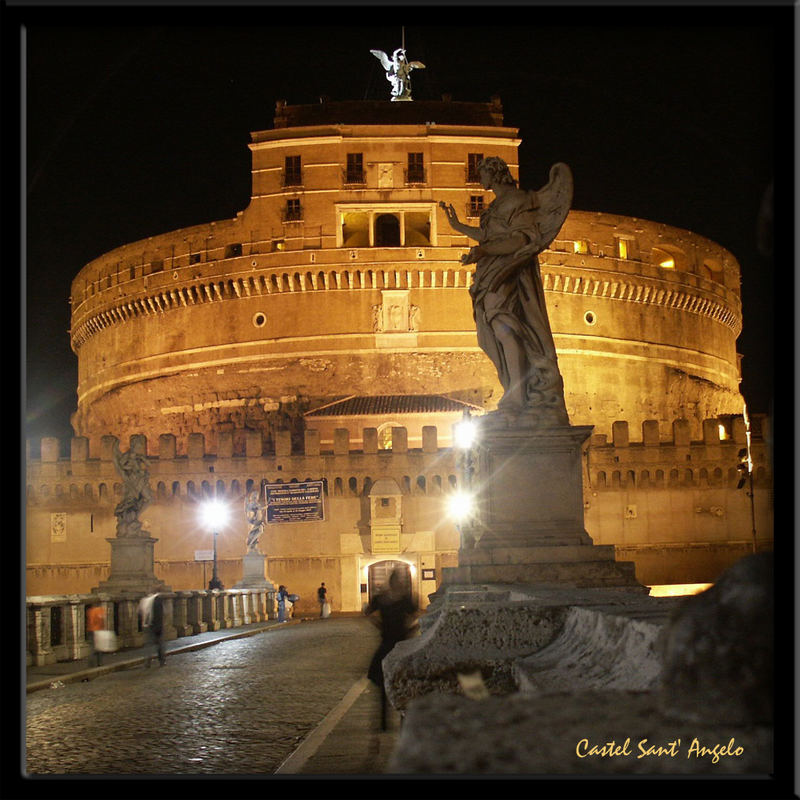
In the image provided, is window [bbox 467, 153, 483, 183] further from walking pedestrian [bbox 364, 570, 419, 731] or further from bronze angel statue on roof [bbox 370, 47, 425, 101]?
walking pedestrian [bbox 364, 570, 419, 731]

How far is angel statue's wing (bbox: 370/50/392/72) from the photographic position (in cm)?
4709

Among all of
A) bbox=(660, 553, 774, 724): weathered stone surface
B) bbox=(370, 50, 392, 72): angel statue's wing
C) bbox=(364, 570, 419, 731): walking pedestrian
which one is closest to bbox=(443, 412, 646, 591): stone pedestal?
bbox=(364, 570, 419, 731): walking pedestrian

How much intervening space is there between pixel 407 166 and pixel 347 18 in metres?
41.2

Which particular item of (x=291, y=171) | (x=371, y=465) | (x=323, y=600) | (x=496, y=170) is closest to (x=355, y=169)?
(x=291, y=171)

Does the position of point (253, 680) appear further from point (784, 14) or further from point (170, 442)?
point (170, 442)

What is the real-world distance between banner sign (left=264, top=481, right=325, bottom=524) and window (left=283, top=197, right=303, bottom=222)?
44.0 ft

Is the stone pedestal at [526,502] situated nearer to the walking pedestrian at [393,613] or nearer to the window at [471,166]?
the walking pedestrian at [393,613]

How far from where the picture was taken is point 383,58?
155 feet

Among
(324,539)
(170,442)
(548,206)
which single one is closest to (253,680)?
(548,206)

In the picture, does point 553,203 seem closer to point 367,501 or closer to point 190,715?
point 190,715

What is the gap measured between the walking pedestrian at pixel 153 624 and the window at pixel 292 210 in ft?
100


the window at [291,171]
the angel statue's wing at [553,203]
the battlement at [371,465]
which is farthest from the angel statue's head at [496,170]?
the window at [291,171]

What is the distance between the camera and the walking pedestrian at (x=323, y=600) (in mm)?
29123

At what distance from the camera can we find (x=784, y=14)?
250 cm
